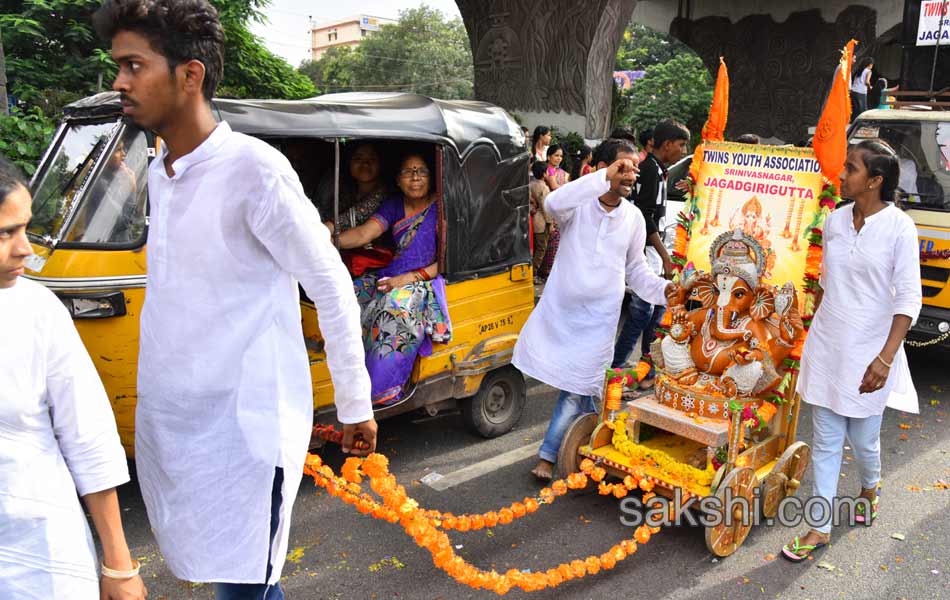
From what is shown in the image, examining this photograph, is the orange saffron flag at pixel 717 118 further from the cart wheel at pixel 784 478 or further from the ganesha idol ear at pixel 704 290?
the cart wheel at pixel 784 478

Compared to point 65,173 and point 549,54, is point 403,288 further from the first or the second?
point 549,54

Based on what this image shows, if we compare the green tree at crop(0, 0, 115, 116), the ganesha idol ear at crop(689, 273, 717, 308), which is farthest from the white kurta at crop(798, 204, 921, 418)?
the green tree at crop(0, 0, 115, 116)

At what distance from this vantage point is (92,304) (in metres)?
→ 3.57

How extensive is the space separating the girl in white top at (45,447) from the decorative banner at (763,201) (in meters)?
3.53

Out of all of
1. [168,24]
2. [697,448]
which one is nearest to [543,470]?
[697,448]

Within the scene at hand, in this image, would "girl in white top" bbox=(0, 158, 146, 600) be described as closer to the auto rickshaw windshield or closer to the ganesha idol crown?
the auto rickshaw windshield

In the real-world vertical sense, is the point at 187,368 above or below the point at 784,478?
above

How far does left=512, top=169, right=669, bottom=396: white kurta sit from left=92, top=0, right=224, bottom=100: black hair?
2.66 m

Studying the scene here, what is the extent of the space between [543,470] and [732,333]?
1.37m

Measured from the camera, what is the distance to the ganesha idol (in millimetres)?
4012

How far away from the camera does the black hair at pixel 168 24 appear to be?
1850 millimetres

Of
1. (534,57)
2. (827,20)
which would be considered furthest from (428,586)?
(827,20)

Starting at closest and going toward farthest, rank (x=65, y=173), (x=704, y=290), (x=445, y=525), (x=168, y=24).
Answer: (x=168, y=24), (x=445, y=525), (x=65, y=173), (x=704, y=290)

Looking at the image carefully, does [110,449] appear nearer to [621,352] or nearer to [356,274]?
[356,274]
